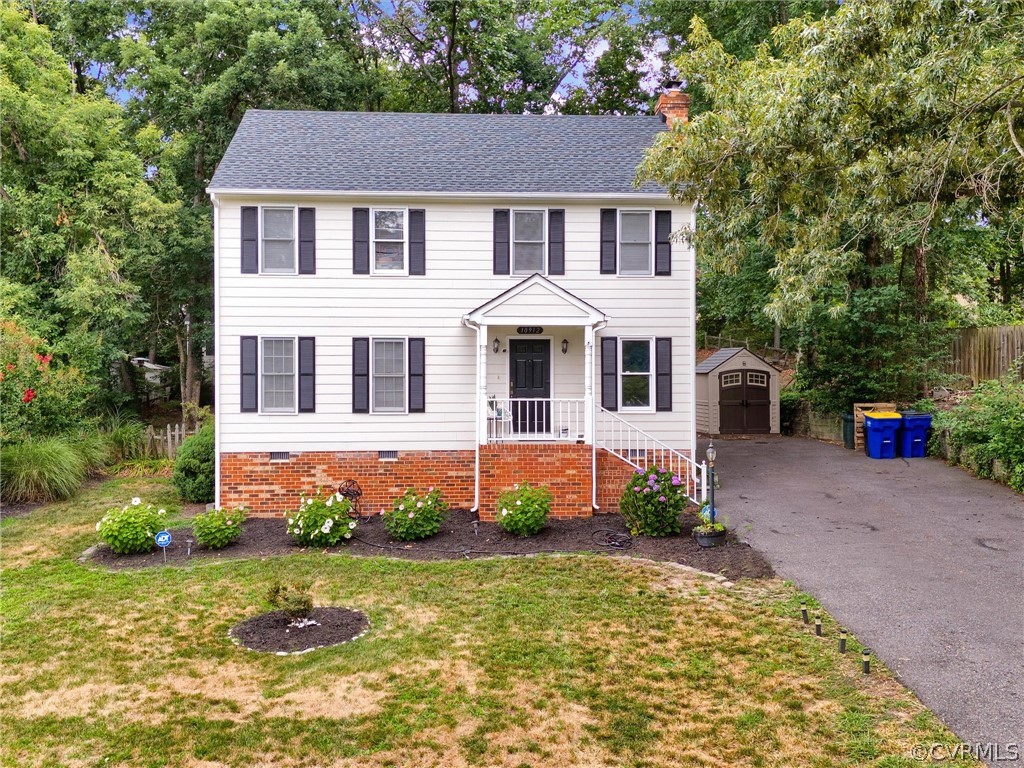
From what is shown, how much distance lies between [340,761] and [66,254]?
1635cm

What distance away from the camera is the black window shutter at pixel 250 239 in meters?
11.7

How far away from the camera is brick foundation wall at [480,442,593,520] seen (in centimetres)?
1096

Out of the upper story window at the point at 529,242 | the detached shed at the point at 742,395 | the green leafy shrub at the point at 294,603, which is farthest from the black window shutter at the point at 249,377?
the detached shed at the point at 742,395

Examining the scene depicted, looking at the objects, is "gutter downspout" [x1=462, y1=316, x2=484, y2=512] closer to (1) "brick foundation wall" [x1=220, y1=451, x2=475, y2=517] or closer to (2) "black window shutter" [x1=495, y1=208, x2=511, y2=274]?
(1) "brick foundation wall" [x1=220, y1=451, x2=475, y2=517]

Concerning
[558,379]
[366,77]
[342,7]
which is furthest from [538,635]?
[342,7]

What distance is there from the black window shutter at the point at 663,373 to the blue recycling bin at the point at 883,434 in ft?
17.5

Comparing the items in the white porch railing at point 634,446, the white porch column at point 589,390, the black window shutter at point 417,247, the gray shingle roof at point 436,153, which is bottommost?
the white porch railing at point 634,446

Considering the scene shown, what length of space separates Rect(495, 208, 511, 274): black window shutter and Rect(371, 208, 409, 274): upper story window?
1631 mm

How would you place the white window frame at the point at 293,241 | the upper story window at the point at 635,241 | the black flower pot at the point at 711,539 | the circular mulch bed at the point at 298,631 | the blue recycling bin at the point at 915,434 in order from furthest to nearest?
the blue recycling bin at the point at 915,434 → the upper story window at the point at 635,241 → the white window frame at the point at 293,241 → the black flower pot at the point at 711,539 → the circular mulch bed at the point at 298,631

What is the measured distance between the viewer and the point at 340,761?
4.36 metres

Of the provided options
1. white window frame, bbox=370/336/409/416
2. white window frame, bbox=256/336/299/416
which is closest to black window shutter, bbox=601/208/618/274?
white window frame, bbox=370/336/409/416

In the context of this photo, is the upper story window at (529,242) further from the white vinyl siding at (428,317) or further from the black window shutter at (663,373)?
the black window shutter at (663,373)

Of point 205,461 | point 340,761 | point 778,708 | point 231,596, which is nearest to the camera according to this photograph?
point 340,761

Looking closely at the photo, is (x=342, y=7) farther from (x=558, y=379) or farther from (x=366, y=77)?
(x=558, y=379)
